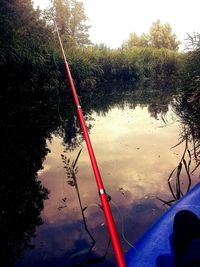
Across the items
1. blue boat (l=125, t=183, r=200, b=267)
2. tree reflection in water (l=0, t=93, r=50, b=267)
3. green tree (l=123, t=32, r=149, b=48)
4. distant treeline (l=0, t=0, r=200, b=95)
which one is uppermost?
green tree (l=123, t=32, r=149, b=48)

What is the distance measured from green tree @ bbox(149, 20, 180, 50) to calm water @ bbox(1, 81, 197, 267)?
1399 inches

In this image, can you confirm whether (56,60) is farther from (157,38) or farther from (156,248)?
(157,38)

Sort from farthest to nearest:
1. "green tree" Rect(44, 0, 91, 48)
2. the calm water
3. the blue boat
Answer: "green tree" Rect(44, 0, 91, 48)
the calm water
the blue boat

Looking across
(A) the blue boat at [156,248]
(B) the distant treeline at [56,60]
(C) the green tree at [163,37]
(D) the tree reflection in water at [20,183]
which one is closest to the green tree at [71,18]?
(C) the green tree at [163,37]

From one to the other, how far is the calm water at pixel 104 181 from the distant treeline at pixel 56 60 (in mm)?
1902

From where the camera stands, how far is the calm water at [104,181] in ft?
8.89

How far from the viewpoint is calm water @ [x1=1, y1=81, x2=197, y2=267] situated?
2709 mm

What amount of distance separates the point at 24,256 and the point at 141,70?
17782mm

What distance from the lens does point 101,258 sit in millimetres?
2502

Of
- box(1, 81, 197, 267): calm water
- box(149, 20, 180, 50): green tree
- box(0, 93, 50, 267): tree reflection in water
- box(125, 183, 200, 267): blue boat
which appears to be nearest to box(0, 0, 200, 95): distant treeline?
box(1, 81, 197, 267): calm water

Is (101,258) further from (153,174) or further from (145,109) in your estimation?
(145,109)

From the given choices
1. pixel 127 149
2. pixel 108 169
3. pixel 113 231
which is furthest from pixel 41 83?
pixel 113 231

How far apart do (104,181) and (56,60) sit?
7.80 m

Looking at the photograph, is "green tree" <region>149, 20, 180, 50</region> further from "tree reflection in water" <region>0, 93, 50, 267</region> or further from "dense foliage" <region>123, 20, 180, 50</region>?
"tree reflection in water" <region>0, 93, 50, 267</region>
